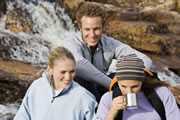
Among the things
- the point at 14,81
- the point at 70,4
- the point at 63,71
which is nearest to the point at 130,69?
the point at 63,71

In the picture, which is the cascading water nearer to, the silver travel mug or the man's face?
the man's face

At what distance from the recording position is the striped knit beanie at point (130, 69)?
3593mm

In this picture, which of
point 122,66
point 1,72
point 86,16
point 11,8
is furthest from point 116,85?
point 11,8

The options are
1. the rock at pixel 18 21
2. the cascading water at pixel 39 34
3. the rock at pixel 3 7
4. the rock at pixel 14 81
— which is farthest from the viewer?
the rock at pixel 3 7

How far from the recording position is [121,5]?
1972 centimetres

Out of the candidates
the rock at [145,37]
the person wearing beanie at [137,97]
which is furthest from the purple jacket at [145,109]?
the rock at [145,37]

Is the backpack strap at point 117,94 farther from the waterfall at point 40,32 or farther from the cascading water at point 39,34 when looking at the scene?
the waterfall at point 40,32

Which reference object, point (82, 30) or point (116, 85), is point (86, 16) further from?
point (116, 85)

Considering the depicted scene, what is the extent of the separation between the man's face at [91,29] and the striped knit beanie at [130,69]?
862 mm

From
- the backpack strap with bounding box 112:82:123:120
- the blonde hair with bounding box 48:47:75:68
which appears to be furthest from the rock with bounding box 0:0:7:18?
the backpack strap with bounding box 112:82:123:120

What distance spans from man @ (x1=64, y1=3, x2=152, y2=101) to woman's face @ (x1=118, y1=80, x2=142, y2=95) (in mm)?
986

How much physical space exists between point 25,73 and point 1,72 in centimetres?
45

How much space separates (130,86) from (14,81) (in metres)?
5.33

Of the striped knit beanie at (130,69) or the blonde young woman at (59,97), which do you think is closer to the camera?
the striped knit beanie at (130,69)
